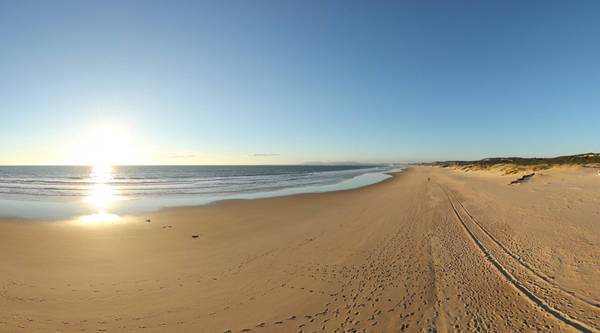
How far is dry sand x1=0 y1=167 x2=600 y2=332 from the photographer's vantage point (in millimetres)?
4859

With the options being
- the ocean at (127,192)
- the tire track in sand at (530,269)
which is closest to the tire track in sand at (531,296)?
the tire track in sand at (530,269)

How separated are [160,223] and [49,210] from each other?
12.2 metres

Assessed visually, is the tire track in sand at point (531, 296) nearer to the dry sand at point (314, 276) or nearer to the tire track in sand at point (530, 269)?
the dry sand at point (314, 276)

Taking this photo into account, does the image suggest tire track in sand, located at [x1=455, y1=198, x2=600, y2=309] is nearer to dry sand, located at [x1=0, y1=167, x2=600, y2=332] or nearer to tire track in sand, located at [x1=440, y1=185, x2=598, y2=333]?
dry sand, located at [x1=0, y1=167, x2=600, y2=332]

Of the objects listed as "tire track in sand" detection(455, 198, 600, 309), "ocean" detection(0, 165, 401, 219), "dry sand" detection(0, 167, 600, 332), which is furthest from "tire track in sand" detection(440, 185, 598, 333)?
"ocean" detection(0, 165, 401, 219)

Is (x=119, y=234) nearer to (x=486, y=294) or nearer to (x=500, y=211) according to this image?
(x=486, y=294)

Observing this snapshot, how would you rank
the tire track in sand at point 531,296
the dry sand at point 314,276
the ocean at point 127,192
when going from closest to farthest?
the tire track in sand at point 531,296
the dry sand at point 314,276
the ocean at point 127,192

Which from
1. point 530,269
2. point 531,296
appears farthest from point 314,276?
point 530,269

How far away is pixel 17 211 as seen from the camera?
1688cm

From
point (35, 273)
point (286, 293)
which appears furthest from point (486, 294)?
point (35, 273)

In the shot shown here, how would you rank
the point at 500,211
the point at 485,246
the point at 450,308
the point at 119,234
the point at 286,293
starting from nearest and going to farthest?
the point at 450,308, the point at 286,293, the point at 485,246, the point at 119,234, the point at 500,211

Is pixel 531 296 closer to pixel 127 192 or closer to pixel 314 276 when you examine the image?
pixel 314 276

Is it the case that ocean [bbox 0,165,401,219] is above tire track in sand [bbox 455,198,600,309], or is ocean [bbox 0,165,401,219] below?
below

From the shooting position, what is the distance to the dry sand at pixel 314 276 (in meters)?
4.86
